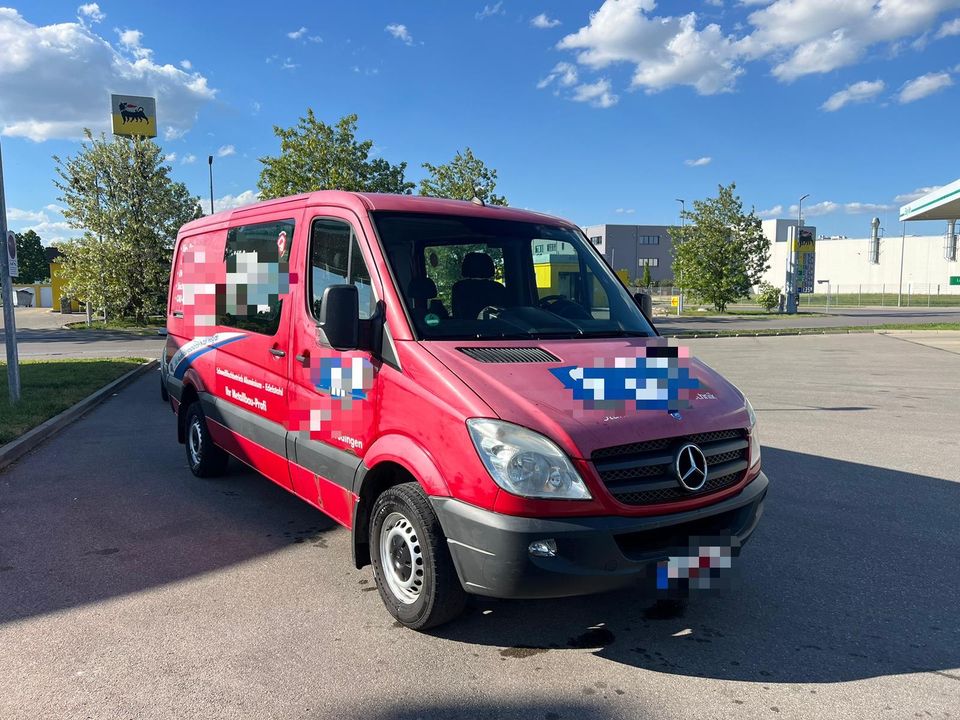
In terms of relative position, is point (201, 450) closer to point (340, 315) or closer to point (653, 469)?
point (340, 315)

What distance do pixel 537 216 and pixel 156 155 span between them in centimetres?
3045

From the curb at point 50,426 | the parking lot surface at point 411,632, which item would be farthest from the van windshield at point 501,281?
the curb at point 50,426

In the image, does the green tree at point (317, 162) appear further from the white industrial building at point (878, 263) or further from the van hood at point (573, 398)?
the white industrial building at point (878, 263)

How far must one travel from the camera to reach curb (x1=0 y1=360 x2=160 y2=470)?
23.5 feet

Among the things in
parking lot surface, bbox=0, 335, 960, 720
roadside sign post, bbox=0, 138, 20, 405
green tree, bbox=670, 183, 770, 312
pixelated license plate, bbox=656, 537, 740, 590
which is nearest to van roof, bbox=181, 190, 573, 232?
parking lot surface, bbox=0, 335, 960, 720

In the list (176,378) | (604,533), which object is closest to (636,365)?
(604,533)

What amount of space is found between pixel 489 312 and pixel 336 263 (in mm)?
968

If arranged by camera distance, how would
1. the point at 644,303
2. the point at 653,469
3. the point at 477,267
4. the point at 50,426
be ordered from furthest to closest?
the point at 50,426 < the point at 644,303 < the point at 477,267 < the point at 653,469

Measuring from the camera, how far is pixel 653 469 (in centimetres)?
314

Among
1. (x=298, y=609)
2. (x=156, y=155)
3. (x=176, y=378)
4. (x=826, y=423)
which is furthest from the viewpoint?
(x=156, y=155)

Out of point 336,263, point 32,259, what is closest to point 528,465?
point 336,263

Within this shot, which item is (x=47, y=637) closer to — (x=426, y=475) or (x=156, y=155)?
(x=426, y=475)

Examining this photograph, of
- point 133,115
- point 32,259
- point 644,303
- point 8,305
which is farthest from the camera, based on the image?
point 32,259

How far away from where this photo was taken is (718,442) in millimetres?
3420
